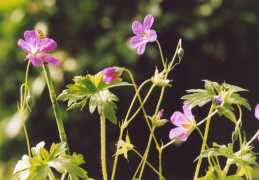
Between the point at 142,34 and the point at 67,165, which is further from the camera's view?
the point at 142,34

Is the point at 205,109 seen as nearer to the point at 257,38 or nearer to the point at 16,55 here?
the point at 257,38

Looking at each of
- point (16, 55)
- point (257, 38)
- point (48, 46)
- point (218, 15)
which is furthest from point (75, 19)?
point (48, 46)

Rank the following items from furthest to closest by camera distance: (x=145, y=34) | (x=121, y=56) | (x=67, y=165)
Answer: (x=121, y=56) < (x=145, y=34) < (x=67, y=165)

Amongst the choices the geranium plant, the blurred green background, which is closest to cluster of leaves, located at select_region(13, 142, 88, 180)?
the geranium plant

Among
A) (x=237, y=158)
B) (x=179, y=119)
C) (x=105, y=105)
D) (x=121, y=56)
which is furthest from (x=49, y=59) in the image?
(x=121, y=56)

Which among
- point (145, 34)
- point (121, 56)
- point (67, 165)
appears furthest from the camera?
point (121, 56)

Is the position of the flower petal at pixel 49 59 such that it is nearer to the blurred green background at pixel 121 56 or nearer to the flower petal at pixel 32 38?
the flower petal at pixel 32 38

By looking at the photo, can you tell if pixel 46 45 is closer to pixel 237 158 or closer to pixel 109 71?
pixel 109 71

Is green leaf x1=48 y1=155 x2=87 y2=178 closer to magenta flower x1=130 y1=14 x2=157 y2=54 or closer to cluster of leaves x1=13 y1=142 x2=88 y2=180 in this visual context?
cluster of leaves x1=13 y1=142 x2=88 y2=180
